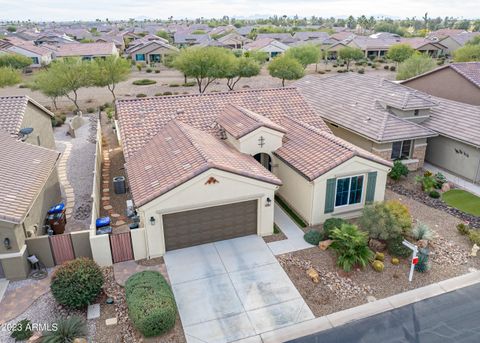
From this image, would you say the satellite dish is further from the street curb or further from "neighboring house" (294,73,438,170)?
"neighboring house" (294,73,438,170)

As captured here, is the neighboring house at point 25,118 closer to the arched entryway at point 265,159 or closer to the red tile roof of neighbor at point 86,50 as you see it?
the arched entryway at point 265,159

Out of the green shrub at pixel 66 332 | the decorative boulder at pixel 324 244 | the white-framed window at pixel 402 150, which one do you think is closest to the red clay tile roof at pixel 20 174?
the green shrub at pixel 66 332

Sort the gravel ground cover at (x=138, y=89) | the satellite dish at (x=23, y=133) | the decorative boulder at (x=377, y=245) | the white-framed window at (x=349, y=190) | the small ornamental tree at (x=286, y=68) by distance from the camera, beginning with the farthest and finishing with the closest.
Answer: the small ornamental tree at (x=286, y=68)
the gravel ground cover at (x=138, y=89)
the satellite dish at (x=23, y=133)
the white-framed window at (x=349, y=190)
the decorative boulder at (x=377, y=245)

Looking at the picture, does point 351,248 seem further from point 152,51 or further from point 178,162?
point 152,51

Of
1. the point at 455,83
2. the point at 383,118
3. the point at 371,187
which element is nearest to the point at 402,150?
the point at 383,118

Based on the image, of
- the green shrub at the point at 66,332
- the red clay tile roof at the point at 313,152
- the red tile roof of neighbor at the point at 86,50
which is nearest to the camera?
the green shrub at the point at 66,332

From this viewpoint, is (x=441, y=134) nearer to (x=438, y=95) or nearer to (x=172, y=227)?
(x=438, y=95)
